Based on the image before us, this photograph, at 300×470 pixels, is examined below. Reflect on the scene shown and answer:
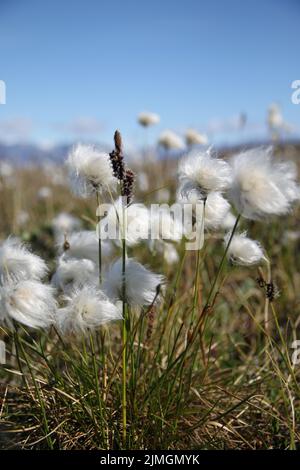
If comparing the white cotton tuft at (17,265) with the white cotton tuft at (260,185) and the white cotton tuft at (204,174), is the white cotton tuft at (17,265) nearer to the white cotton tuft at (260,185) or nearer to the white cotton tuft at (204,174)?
the white cotton tuft at (204,174)

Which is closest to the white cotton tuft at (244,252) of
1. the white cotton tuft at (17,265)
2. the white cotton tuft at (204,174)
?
the white cotton tuft at (204,174)

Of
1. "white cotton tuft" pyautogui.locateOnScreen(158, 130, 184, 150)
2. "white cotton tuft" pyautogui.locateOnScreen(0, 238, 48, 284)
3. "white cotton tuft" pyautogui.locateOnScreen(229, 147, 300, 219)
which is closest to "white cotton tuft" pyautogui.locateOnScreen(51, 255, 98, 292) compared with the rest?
"white cotton tuft" pyautogui.locateOnScreen(0, 238, 48, 284)

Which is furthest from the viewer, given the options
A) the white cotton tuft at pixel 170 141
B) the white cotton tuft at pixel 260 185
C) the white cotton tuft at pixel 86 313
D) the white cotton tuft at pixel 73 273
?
the white cotton tuft at pixel 170 141

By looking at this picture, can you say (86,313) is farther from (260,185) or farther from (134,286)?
(260,185)

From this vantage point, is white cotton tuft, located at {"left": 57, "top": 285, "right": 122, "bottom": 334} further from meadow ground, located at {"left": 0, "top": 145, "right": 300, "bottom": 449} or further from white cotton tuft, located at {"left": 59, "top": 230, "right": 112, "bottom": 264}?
white cotton tuft, located at {"left": 59, "top": 230, "right": 112, "bottom": 264}
